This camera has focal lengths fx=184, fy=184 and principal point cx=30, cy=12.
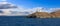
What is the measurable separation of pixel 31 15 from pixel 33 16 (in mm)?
2412

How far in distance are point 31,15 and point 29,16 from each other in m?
5.66

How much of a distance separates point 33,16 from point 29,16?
6.26m

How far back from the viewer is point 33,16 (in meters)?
194

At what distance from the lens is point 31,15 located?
635 ft

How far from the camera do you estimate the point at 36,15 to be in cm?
19588

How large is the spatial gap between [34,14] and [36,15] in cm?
239

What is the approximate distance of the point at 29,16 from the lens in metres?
199

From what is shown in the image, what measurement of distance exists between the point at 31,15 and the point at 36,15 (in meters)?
5.78

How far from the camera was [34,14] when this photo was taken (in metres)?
196

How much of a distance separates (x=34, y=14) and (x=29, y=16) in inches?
257
